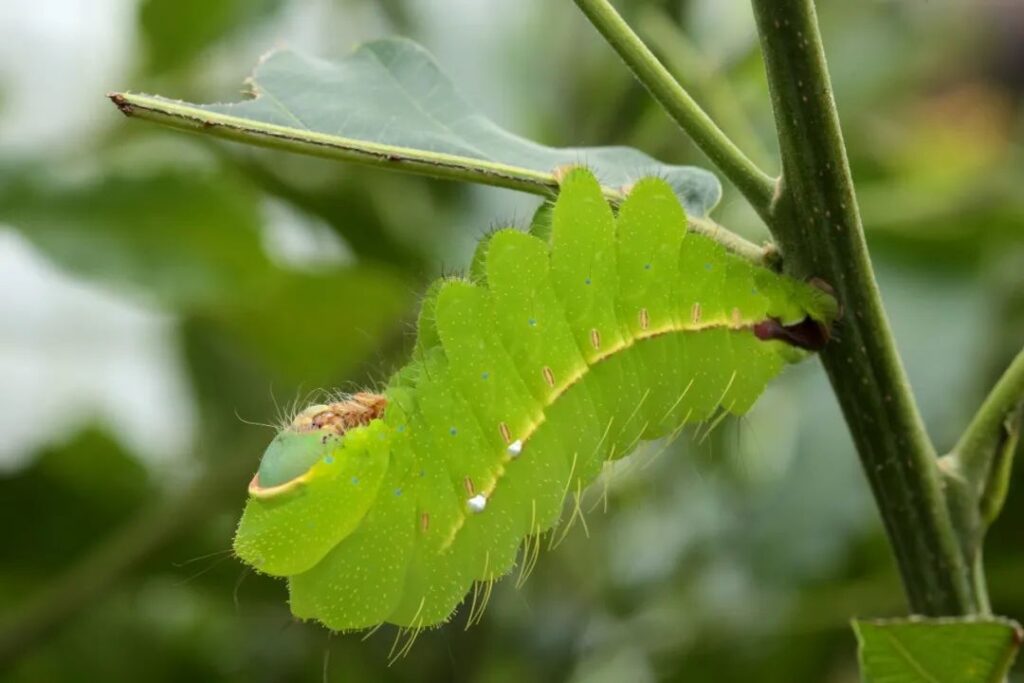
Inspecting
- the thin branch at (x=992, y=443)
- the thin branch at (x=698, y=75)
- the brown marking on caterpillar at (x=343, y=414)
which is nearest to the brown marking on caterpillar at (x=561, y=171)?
the brown marking on caterpillar at (x=343, y=414)

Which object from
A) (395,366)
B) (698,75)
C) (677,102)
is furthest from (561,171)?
(395,366)

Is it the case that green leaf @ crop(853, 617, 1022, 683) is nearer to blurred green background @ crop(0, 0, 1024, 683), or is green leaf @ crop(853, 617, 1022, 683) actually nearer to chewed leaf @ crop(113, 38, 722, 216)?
chewed leaf @ crop(113, 38, 722, 216)

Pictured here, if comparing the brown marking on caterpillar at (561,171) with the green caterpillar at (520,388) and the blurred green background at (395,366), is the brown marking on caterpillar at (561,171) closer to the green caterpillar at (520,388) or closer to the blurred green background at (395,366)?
the green caterpillar at (520,388)

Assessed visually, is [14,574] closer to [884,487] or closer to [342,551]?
[342,551]

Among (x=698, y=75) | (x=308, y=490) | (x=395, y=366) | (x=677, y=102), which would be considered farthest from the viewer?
(x=395, y=366)

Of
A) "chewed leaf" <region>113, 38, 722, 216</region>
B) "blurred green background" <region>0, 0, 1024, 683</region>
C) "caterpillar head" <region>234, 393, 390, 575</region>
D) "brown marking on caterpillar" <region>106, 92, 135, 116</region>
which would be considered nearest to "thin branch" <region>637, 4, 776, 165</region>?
"blurred green background" <region>0, 0, 1024, 683</region>

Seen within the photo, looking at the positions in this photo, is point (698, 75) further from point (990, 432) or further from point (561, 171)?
point (990, 432)
